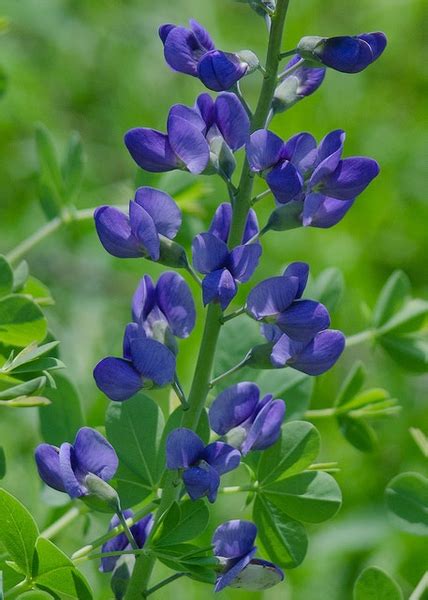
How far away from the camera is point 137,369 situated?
87cm

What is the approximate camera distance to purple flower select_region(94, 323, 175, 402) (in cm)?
85

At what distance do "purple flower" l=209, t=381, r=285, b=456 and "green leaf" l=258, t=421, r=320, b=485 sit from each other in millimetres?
60

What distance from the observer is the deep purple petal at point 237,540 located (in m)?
0.87

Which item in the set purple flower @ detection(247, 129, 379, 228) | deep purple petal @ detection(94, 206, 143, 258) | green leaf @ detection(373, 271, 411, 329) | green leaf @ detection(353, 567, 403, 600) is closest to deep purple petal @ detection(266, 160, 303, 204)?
purple flower @ detection(247, 129, 379, 228)

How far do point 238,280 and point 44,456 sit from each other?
0.21m

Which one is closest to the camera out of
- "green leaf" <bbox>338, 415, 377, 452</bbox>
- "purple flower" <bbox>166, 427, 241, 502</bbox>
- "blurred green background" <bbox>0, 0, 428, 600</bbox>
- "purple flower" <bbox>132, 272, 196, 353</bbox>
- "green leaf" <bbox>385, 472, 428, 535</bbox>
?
"purple flower" <bbox>166, 427, 241, 502</bbox>

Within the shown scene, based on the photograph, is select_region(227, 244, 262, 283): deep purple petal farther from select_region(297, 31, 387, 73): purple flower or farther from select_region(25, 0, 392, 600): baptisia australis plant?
select_region(297, 31, 387, 73): purple flower

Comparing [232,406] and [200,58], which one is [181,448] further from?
[200,58]

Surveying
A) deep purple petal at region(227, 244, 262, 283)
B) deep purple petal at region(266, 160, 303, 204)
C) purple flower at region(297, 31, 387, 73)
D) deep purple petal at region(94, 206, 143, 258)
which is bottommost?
deep purple petal at region(227, 244, 262, 283)

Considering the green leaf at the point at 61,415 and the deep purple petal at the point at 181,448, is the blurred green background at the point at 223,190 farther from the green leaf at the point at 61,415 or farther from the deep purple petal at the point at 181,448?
the deep purple petal at the point at 181,448

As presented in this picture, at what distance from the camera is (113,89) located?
250cm

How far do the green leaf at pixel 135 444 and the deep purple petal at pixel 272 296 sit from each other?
0.16 m

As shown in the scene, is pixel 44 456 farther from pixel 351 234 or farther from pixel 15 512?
pixel 351 234

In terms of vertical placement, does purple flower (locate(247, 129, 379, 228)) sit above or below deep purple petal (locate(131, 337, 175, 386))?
above
